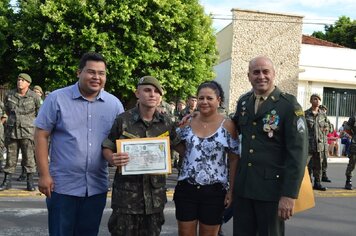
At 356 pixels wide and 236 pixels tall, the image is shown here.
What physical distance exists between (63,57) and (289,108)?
563 inches

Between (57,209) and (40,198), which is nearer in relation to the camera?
(57,209)

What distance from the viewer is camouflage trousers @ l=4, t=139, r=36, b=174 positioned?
793cm

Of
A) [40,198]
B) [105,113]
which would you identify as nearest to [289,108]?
[105,113]

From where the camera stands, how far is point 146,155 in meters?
3.53

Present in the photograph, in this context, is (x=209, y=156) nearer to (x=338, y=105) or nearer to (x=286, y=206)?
(x=286, y=206)

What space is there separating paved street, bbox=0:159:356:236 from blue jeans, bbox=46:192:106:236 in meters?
1.85

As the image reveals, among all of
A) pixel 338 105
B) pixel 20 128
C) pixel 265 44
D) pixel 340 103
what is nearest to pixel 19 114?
pixel 20 128

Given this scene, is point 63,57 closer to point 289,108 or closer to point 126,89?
point 126,89

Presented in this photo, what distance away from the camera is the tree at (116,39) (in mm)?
16172

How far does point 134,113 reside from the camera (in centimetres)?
362

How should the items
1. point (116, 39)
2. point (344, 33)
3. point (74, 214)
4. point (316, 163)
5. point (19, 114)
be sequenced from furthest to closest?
point (344, 33) < point (116, 39) < point (316, 163) < point (19, 114) < point (74, 214)

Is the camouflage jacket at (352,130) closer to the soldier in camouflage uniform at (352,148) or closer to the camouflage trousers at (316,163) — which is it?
the soldier in camouflage uniform at (352,148)

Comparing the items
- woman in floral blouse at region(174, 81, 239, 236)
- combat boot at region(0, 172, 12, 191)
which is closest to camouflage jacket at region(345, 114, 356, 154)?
woman in floral blouse at region(174, 81, 239, 236)

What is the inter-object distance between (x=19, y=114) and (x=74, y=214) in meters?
5.01
